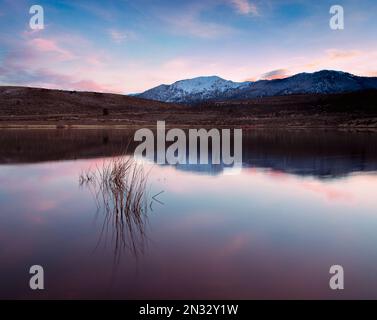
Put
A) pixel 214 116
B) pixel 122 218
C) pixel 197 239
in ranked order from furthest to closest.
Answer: pixel 214 116, pixel 122 218, pixel 197 239

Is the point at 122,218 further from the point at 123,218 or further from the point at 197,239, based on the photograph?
the point at 197,239

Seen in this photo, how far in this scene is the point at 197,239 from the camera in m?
6.67

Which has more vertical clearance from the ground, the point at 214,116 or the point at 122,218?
the point at 214,116

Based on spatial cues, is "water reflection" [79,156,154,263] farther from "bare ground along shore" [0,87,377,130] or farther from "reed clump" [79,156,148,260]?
"bare ground along shore" [0,87,377,130]

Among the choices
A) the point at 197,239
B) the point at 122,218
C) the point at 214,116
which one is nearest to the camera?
the point at 197,239

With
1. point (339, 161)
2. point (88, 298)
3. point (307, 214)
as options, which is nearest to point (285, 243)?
point (307, 214)

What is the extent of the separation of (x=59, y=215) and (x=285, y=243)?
474 centimetres

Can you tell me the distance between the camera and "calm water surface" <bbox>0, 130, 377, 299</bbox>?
15.8 feet

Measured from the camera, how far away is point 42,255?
588 centimetres

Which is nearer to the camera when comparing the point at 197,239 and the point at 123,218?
the point at 197,239

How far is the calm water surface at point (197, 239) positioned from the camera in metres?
4.83

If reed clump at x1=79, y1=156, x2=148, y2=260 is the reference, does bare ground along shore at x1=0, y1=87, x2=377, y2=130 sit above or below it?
above

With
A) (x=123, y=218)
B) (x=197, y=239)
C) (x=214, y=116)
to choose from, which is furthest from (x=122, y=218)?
(x=214, y=116)

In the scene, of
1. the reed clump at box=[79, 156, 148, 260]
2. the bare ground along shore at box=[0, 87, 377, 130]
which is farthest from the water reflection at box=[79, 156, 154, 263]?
the bare ground along shore at box=[0, 87, 377, 130]
